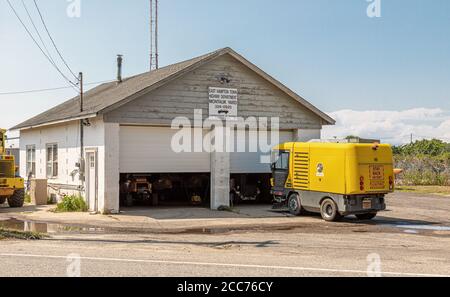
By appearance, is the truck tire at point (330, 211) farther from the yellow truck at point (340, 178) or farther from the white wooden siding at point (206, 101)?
the white wooden siding at point (206, 101)

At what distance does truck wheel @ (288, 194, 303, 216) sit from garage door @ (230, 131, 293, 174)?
12.1 ft

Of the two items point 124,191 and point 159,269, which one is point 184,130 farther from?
point 159,269

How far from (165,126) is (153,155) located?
1.16m

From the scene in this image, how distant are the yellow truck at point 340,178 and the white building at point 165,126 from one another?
3627 millimetres

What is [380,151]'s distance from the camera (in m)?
17.1

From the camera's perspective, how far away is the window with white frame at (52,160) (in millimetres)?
24500

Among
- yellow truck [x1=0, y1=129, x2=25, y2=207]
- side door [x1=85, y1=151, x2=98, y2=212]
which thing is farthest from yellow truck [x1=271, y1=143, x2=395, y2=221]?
yellow truck [x1=0, y1=129, x2=25, y2=207]

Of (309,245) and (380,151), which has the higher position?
(380,151)

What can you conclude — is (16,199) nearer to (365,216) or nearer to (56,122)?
(56,122)

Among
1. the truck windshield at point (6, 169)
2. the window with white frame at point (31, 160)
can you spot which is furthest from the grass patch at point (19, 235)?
the window with white frame at point (31, 160)

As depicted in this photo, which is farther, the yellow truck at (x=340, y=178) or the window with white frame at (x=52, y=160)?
the window with white frame at (x=52, y=160)

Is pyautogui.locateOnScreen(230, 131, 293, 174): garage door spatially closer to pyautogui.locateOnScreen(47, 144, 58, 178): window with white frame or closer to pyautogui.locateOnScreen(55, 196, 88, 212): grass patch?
pyautogui.locateOnScreen(55, 196, 88, 212): grass patch
